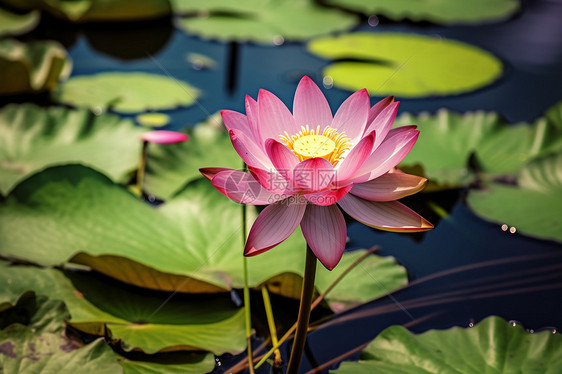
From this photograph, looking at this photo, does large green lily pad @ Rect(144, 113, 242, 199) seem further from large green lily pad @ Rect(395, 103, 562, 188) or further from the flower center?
the flower center

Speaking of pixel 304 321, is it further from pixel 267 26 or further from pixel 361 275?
pixel 267 26

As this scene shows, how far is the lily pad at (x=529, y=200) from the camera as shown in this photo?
185 centimetres

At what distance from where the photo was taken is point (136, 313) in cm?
142

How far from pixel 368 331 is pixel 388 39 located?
7.96 ft

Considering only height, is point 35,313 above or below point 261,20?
below

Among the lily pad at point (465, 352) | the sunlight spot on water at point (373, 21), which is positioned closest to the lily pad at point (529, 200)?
the lily pad at point (465, 352)

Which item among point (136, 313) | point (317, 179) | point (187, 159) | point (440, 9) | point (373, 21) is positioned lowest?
point (136, 313)

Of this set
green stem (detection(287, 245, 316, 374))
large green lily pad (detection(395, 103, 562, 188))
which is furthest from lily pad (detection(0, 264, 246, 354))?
large green lily pad (detection(395, 103, 562, 188))

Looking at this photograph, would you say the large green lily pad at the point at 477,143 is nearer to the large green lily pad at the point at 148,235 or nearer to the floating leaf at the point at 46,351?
the large green lily pad at the point at 148,235

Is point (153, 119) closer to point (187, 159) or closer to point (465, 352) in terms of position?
point (187, 159)

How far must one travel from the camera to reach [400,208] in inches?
40.8

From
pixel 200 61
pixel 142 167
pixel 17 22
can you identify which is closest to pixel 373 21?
pixel 200 61

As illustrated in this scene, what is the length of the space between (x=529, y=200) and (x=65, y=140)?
170 centimetres

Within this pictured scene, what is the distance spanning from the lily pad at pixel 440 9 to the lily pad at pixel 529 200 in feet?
6.66
